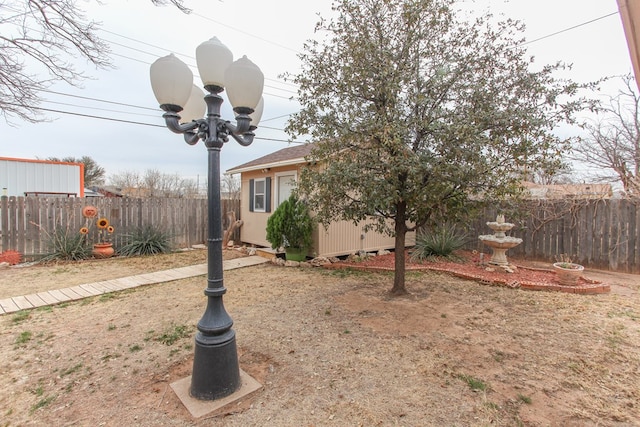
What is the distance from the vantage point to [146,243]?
788 cm

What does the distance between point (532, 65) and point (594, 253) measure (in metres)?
5.20

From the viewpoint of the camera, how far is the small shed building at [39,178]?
1028 centimetres

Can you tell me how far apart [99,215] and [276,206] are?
15.1 feet

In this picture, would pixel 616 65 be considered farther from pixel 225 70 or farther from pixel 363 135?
pixel 225 70

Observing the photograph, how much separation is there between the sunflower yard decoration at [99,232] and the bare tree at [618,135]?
1365cm

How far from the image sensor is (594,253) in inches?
251

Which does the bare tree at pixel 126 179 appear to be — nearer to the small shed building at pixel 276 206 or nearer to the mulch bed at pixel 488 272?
the small shed building at pixel 276 206

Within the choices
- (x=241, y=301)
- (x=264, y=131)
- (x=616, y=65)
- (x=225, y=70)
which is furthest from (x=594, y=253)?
(x=264, y=131)

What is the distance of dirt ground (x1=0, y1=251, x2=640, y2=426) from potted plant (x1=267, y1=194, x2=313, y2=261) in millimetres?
2023

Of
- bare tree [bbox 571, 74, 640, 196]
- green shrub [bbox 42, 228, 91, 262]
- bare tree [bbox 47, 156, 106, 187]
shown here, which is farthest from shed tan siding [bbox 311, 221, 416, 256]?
bare tree [bbox 47, 156, 106, 187]

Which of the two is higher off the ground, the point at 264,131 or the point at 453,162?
the point at 264,131

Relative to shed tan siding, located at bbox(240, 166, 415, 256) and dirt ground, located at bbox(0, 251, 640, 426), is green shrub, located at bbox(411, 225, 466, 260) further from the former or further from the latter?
dirt ground, located at bbox(0, 251, 640, 426)

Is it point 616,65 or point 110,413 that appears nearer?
point 110,413

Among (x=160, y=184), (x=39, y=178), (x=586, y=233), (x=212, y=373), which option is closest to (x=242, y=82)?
(x=212, y=373)
